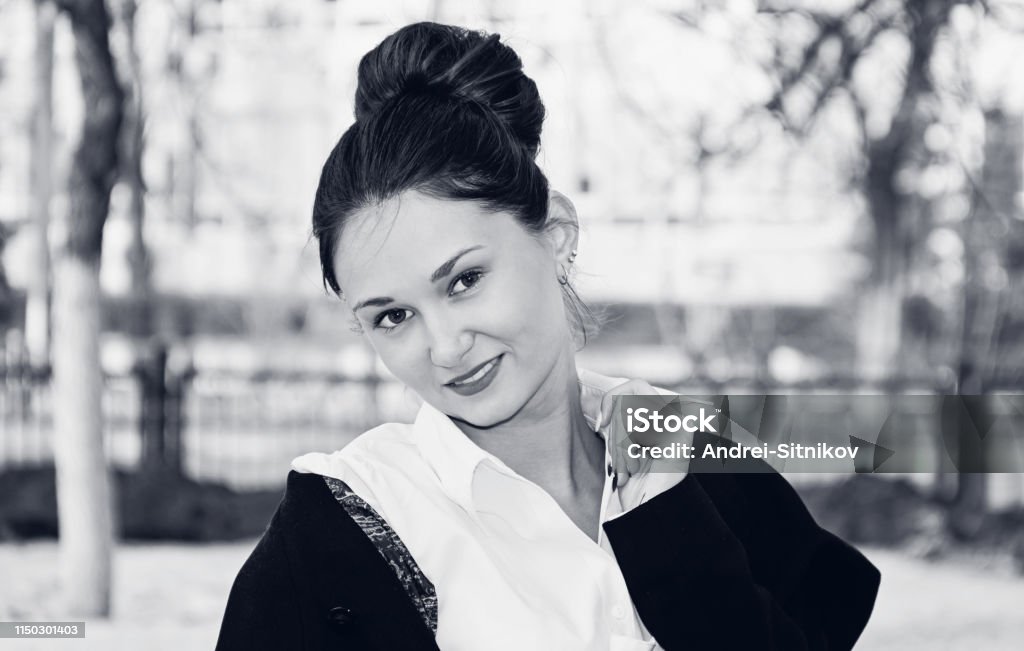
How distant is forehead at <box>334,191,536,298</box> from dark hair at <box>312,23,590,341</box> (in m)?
0.02

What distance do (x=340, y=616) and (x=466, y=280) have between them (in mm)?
498

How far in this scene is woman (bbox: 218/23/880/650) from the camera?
1.44m

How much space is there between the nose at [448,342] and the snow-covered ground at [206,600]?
3.36 m

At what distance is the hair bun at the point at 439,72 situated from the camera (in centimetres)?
166

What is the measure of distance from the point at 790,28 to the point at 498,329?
5.64 m

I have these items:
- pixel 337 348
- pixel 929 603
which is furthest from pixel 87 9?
pixel 337 348

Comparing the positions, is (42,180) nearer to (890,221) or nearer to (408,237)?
(890,221)

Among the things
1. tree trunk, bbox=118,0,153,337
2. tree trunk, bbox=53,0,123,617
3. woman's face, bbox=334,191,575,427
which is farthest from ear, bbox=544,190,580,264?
tree trunk, bbox=118,0,153,337

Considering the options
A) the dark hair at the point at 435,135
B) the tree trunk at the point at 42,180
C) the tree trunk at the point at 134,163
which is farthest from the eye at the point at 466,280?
the tree trunk at the point at 42,180

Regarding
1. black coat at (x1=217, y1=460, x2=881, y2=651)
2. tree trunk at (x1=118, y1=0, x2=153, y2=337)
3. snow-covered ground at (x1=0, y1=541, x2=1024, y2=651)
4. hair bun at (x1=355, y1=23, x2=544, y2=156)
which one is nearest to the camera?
black coat at (x1=217, y1=460, x2=881, y2=651)

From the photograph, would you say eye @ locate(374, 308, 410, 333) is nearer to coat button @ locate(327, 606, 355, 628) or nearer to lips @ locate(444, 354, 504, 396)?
lips @ locate(444, 354, 504, 396)

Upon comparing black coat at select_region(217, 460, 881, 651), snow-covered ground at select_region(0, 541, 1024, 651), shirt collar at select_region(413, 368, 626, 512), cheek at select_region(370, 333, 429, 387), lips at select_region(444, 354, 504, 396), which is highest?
cheek at select_region(370, 333, 429, 387)

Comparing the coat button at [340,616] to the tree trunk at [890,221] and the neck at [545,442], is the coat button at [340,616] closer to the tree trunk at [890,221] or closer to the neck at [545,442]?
the neck at [545,442]

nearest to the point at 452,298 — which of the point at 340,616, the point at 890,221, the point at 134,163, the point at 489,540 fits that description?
the point at 489,540
